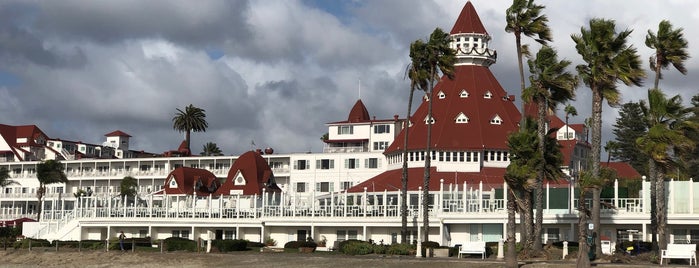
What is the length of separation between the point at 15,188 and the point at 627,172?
77547mm

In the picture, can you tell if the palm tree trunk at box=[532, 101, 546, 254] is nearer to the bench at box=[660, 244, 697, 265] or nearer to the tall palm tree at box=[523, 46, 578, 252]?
the tall palm tree at box=[523, 46, 578, 252]

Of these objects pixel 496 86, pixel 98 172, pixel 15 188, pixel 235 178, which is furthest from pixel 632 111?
pixel 15 188

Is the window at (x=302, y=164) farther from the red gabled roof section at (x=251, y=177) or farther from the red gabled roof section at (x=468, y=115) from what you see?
the red gabled roof section at (x=468, y=115)

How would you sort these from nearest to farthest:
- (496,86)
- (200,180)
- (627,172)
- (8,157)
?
(496,86) < (200,180) < (627,172) < (8,157)

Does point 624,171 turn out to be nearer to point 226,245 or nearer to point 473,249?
point 226,245

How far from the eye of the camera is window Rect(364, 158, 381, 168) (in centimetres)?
10107

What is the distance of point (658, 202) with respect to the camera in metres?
46.4

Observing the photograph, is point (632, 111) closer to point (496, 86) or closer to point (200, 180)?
point (496, 86)

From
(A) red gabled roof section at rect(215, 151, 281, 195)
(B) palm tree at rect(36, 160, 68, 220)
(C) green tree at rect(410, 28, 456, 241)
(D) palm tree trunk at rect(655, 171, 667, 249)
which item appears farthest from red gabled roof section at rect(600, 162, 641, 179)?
(B) palm tree at rect(36, 160, 68, 220)

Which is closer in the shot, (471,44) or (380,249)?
(380,249)

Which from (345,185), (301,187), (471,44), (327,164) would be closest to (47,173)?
(301,187)

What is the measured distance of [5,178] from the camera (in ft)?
386

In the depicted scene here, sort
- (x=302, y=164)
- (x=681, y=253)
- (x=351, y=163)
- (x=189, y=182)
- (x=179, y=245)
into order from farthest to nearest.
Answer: (x=302, y=164), (x=351, y=163), (x=189, y=182), (x=179, y=245), (x=681, y=253)

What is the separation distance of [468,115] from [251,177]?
69.1ft
